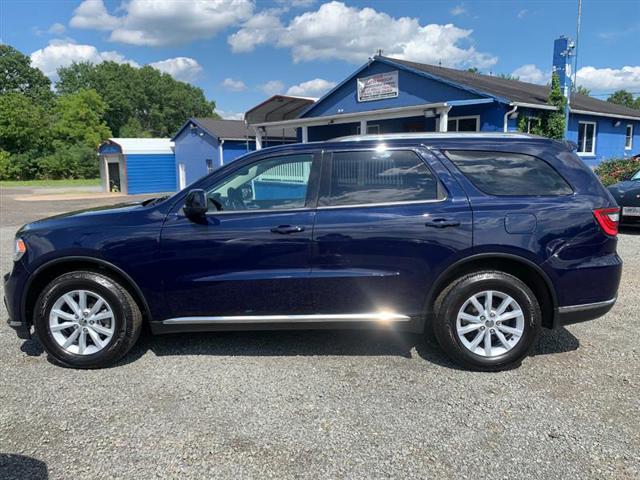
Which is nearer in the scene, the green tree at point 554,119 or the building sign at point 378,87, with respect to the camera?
the green tree at point 554,119

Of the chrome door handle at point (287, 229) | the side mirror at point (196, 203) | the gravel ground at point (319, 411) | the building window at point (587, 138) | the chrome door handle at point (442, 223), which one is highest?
the building window at point (587, 138)

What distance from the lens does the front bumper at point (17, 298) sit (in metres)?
3.86

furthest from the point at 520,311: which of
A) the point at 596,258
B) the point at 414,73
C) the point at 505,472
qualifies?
the point at 414,73

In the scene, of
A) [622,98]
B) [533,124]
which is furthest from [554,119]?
[622,98]

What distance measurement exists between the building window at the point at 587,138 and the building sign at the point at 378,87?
7096mm

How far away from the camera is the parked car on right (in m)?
9.73

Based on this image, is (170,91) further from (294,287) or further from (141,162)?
(294,287)

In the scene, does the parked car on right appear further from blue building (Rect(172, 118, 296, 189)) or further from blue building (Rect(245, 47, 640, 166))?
blue building (Rect(172, 118, 296, 189))

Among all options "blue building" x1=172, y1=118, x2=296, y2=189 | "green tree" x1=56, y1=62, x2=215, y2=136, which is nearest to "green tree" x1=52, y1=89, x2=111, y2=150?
"green tree" x1=56, y1=62, x2=215, y2=136

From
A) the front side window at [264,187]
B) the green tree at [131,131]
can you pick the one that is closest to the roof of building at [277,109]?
the front side window at [264,187]

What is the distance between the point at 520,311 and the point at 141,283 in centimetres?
295

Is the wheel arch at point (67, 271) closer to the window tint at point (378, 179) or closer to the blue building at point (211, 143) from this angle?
the window tint at point (378, 179)

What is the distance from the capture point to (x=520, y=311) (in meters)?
3.78

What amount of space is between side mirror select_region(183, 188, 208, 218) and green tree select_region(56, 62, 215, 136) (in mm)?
85831
